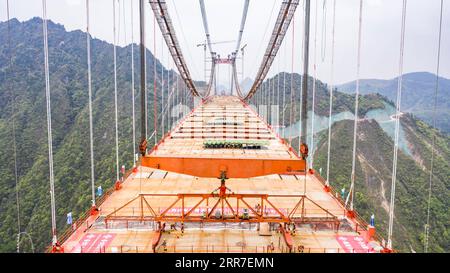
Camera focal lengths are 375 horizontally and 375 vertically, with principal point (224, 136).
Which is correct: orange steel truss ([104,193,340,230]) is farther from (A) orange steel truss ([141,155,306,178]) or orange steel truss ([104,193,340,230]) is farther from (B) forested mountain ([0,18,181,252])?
(B) forested mountain ([0,18,181,252])

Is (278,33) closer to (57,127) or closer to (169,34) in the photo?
(169,34)

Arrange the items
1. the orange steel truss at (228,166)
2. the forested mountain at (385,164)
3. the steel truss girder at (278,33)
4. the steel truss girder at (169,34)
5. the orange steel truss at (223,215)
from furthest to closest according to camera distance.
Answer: the forested mountain at (385,164)
the steel truss girder at (278,33)
the steel truss girder at (169,34)
the orange steel truss at (223,215)
the orange steel truss at (228,166)

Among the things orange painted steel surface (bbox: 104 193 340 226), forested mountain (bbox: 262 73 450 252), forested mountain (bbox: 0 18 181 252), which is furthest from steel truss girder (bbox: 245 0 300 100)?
forested mountain (bbox: 0 18 181 252)

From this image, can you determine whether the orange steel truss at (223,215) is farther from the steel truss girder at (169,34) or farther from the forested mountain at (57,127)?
the forested mountain at (57,127)

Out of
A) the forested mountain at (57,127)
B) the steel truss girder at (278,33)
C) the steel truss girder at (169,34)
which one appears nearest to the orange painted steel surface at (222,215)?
the steel truss girder at (169,34)

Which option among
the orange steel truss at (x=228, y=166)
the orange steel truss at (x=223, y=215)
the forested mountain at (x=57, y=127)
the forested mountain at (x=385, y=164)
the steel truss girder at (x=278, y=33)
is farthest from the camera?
the forested mountain at (x=385, y=164)
